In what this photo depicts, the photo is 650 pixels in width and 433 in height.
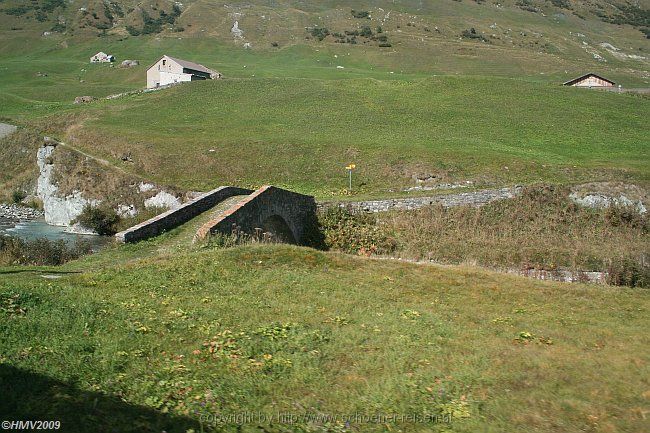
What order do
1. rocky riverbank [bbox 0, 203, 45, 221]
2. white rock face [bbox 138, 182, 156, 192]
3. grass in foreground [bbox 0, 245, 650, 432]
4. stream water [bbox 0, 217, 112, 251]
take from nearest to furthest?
grass in foreground [bbox 0, 245, 650, 432], stream water [bbox 0, 217, 112, 251], white rock face [bbox 138, 182, 156, 192], rocky riverbank [bbox 0, 203, 45, 221]

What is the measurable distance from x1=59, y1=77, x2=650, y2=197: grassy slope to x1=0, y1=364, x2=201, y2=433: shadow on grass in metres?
31.8

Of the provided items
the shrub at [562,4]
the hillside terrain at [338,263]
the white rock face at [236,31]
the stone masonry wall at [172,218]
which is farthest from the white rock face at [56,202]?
the shrub at [562,4]

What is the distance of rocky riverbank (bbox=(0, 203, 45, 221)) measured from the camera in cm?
4278

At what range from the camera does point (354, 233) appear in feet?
109

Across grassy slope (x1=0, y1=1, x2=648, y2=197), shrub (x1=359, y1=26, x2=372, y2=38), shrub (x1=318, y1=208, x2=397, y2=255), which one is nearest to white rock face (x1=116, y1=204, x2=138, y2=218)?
grassy slope (x1=0, y1=1, x2=648, y2=197)

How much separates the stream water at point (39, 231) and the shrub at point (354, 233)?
1162 cm

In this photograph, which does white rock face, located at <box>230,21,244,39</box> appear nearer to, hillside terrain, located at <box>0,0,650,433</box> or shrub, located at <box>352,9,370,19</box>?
hillside terrain, located at <box>0,0,650,433</box>

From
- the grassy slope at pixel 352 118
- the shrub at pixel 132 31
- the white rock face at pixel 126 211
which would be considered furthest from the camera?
the shrub at pixel 132 31

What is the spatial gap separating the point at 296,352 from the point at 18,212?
1574 inches

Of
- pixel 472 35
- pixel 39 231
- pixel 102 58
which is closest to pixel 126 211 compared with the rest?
pixel 39 231

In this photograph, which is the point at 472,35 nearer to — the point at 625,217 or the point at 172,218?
the point at 625,217

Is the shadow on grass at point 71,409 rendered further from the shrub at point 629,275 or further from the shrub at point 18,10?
the shrub at point 18,10

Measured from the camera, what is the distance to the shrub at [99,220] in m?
37.3

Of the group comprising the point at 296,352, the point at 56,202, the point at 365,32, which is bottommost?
the point at 56,202
